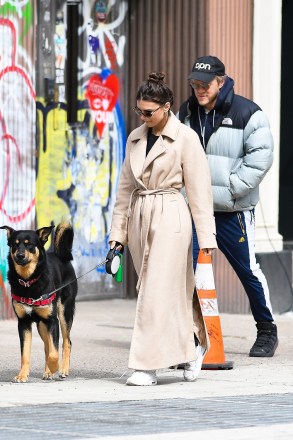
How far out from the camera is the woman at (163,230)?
345 inches

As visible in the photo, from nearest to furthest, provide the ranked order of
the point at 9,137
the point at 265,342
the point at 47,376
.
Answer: the point at 47,376, the point at 265,342, the point at 9,137

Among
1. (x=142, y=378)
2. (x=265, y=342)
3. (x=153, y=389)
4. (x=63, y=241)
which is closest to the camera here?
(x=153, y=389)

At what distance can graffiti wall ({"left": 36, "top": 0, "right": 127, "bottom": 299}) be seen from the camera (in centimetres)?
1334

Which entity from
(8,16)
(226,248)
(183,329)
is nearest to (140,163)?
(183,329)

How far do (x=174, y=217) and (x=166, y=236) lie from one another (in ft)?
0.45

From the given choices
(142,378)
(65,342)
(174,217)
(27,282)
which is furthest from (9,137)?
(142,378)

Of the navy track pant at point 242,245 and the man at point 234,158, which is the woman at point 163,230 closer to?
the man at point 234,158

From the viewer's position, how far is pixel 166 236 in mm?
8773

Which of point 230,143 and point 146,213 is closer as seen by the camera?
point 146,213

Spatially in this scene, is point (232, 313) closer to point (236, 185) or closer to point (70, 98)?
point (70, 98)

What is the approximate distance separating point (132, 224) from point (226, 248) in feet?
5.37

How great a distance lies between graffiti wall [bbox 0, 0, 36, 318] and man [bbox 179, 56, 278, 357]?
8.62ft

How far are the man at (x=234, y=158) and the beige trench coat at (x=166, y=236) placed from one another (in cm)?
132

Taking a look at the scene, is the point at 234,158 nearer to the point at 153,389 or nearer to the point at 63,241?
the point at 63,241
